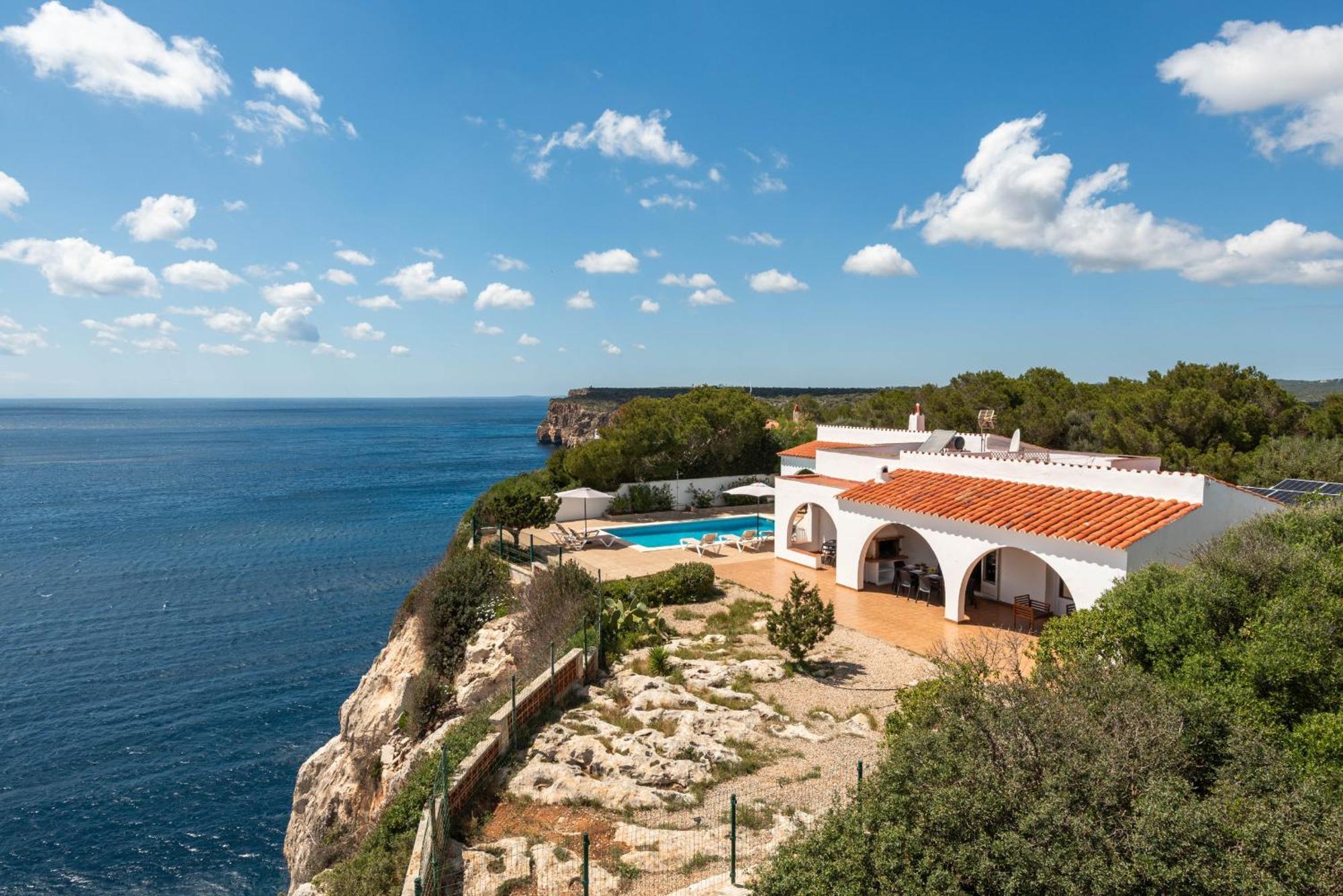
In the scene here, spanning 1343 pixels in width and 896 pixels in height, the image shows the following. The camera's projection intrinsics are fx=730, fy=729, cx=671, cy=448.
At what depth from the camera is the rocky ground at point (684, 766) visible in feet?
28.9

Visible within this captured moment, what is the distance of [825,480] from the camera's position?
2353 cm

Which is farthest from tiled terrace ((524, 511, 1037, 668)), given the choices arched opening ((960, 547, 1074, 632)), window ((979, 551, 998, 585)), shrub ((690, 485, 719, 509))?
shrub ((690, 485, 719, 509))

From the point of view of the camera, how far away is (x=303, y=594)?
38.1m

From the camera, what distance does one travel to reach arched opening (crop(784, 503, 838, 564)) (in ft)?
79.5

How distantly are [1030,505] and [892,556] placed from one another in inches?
198

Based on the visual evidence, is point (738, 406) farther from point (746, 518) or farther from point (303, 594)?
point (303, 594)

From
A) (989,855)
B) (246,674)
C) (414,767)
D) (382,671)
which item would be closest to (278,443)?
(246,674)

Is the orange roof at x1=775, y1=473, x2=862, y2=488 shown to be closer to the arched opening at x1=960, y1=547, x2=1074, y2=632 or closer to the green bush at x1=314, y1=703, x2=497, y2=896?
the arched opening at x1=960, y1=547, x2=1074, y2=632

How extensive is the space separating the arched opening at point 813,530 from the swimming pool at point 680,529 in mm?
1967

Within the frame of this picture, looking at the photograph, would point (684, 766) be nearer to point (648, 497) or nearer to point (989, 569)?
point (989, 569)

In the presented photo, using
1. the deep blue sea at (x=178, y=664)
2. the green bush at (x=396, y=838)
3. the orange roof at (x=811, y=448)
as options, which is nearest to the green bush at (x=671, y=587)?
the green bush at (x=396, y=838)

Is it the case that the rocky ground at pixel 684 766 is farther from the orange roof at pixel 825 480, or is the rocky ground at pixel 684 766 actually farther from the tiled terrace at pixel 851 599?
the orange roof at pixel 825 480

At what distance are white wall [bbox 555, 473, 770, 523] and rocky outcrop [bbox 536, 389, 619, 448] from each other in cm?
9991

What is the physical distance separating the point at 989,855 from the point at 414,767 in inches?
379
